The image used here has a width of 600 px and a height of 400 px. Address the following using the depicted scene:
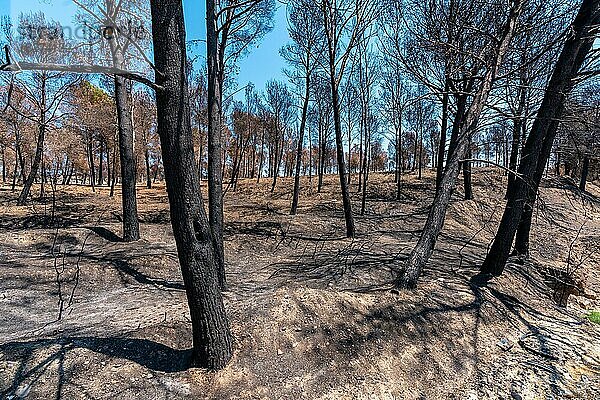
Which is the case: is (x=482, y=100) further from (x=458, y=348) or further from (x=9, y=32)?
(x=9, y=32)

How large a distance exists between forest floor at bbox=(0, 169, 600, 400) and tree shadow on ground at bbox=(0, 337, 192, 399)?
14 millimetres

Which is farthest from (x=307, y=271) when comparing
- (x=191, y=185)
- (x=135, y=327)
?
(x=191, y=185)

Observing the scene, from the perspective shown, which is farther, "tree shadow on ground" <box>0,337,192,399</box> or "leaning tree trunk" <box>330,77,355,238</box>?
"leaning tree trunk" <box>330,77,355,238</box>

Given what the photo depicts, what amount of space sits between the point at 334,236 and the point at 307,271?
349cm

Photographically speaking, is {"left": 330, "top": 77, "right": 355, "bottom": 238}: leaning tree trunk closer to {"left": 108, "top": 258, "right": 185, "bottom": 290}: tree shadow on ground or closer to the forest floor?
the forest floor

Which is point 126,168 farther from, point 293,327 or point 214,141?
point 293,327

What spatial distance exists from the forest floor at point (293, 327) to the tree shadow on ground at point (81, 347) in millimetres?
14

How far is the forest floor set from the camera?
2.96m

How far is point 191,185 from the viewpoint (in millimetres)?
2910

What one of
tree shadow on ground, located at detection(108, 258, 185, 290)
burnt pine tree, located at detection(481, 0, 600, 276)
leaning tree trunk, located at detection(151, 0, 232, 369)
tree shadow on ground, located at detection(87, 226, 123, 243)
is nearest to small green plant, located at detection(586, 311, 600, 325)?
burnt pine tree, located at detection(481, 0, 600, 276)

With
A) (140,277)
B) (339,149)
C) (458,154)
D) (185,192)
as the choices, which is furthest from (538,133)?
(140,277)

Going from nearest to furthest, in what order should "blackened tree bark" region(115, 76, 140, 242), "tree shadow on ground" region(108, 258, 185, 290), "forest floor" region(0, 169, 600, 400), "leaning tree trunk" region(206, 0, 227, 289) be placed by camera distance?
1. "forest floor" region(0, 169, 600, 400)
2. "leaning tree trunk" region(206, 0, 227, 289)
3. "tree shadow on ground" region(108, 258, 185, 290)
4. "blackened tree bark" region(115, 76, 140, 242)

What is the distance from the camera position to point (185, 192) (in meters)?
2.90

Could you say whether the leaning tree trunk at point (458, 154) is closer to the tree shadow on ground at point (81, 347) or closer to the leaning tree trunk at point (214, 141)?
the leaning tree trunk at point (214, 141)
